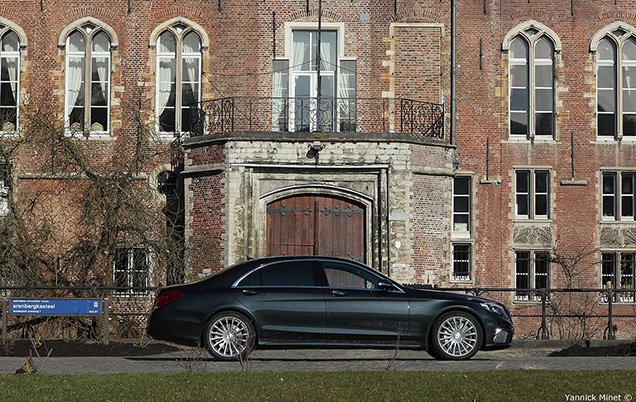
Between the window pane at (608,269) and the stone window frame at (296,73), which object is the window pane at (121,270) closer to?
the stone window frame at (296,73)

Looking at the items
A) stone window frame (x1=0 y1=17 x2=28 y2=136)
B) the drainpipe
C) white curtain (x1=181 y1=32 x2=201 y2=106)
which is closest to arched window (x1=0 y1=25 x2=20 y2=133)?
stone window frame (x1=0 y1=17 x2=28 y2=136)

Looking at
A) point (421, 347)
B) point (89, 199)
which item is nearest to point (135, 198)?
point (89, 199)

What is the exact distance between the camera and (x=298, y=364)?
43.8ft

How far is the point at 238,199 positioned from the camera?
858 inches

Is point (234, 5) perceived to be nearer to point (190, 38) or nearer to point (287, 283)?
point (190, 38)

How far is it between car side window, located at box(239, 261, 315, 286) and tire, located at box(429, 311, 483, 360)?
198 cm

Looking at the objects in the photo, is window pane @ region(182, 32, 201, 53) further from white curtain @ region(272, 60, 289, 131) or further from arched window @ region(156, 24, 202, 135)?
white curtain @ region(272, 60, 289, 131)

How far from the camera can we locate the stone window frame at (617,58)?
26141 mm

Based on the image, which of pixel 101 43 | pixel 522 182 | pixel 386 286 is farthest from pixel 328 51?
pixel 386 286

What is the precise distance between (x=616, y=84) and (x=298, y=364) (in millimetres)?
16554

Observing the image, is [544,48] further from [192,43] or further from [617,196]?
[192,43]

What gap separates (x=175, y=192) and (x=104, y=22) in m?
4.99

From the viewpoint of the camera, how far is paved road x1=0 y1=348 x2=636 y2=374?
12594 millimetres

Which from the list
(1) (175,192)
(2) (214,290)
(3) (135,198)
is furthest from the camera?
(1) (175,192)
